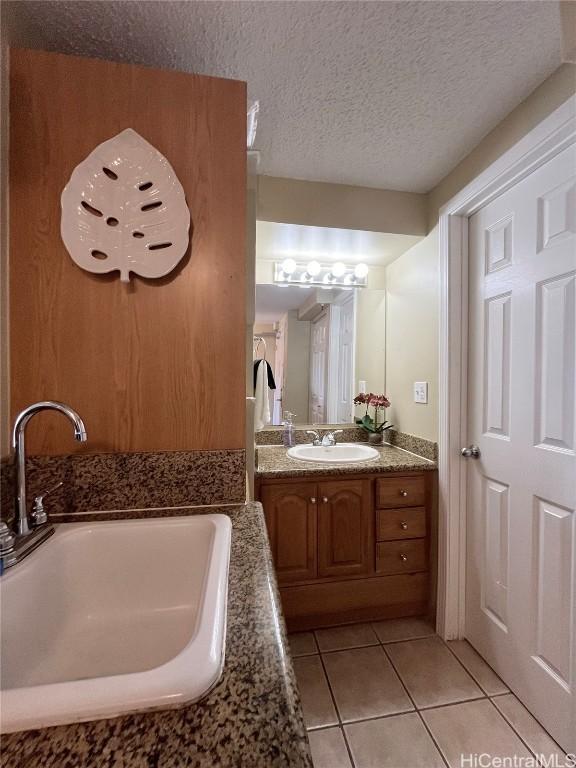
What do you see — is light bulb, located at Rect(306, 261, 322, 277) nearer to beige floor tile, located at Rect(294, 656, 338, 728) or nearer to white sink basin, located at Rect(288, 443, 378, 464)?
white sink basin, located at Rect(288, 443, 378, 464)

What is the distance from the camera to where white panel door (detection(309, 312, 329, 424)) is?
2154 mm

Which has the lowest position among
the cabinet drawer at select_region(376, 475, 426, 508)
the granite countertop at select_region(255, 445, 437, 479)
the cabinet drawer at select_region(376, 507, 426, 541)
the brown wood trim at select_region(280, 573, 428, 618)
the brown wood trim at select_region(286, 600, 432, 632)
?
the brown wood trim at select_region(286, 600, 432, 632)

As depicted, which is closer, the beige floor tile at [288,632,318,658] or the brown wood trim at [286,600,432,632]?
the beige floor tile at [288,632,318,658]

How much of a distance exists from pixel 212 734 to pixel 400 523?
1.53 metres

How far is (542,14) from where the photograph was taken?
3.07 ft

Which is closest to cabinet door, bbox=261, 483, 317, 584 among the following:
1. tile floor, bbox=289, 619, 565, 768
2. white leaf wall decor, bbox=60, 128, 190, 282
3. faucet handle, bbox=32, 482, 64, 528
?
tile floor, bbox=289, 619, 565, 768

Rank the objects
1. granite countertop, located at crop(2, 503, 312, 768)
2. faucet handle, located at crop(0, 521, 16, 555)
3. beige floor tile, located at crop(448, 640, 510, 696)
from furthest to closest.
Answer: beige floor tile, located at crop(448, 640, 510, 696), faucet handle, located at crop(0, 521, 16, 555), granite countertop, located at crop(2, 503, 312, 768)

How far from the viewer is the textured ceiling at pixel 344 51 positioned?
93cm

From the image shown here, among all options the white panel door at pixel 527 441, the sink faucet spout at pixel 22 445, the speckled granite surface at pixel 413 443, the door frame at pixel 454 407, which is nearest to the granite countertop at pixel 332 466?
the speckled granite surface at pixel 413 443

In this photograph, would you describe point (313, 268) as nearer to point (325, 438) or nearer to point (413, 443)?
point (325, 438)

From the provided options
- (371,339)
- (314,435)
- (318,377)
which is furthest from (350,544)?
(371,339)

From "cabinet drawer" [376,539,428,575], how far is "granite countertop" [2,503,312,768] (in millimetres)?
1399

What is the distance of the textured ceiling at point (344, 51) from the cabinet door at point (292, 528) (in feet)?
5.20

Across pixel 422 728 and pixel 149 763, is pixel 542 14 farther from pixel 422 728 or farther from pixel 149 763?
pixel 422 728
